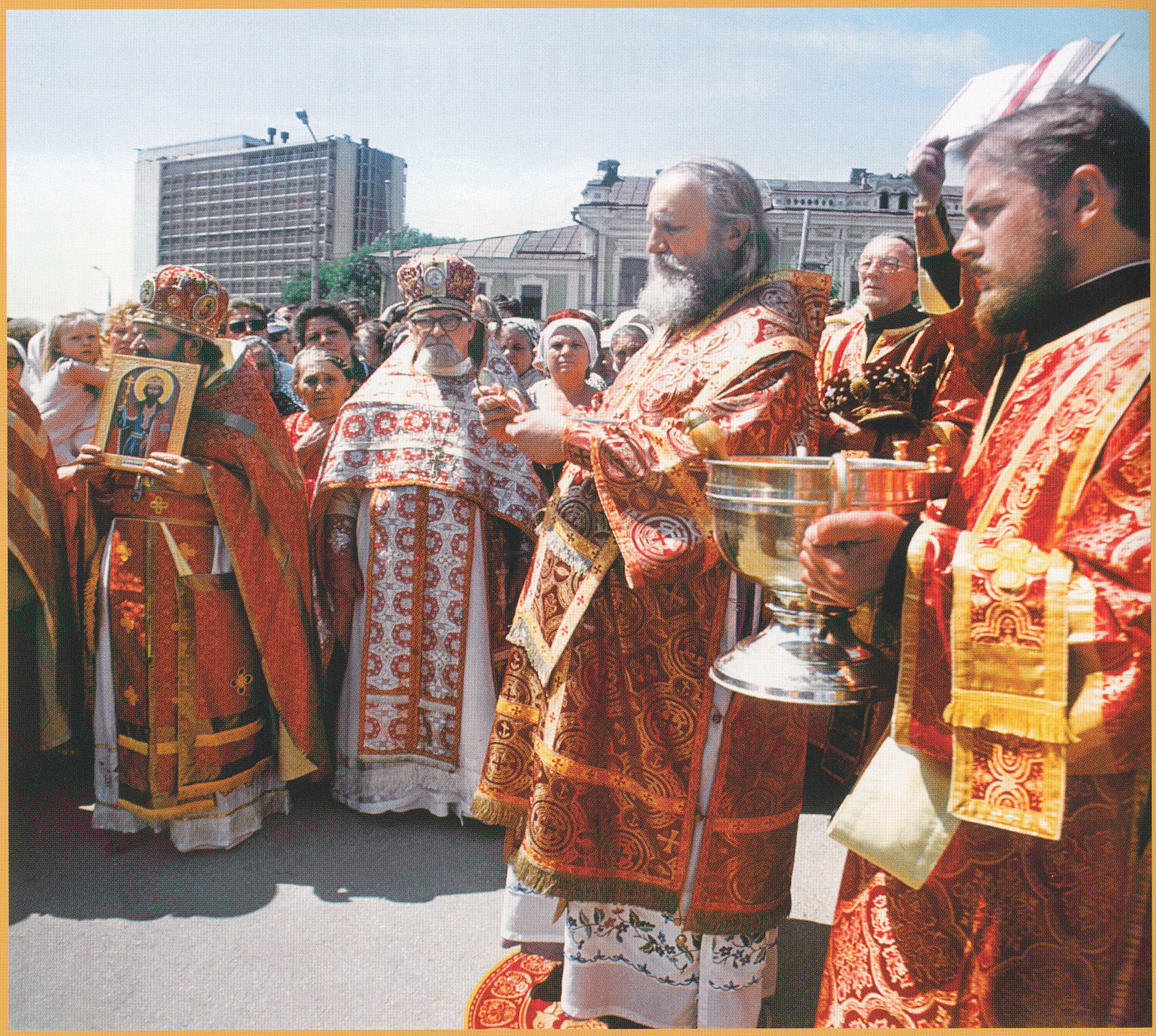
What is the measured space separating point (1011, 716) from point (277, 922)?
103 inches

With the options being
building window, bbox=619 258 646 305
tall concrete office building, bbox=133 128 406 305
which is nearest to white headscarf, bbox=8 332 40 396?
tall concrete office building, bbox=133 128 406 305

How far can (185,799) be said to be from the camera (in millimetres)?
3496

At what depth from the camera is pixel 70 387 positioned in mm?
4531

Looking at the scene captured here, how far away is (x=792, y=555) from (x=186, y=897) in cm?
272

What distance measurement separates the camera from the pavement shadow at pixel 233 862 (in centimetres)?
317

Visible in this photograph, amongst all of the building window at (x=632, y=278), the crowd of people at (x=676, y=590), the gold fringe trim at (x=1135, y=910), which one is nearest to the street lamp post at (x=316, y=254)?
the crowd of people at (x=676, y=590)

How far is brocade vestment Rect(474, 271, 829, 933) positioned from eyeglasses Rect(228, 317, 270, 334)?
17.5 feet

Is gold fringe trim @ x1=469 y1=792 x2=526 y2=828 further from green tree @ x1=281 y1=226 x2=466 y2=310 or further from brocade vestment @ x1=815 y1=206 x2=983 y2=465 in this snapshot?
green tree @ x1=281 y1=226 x2=466 y2=310

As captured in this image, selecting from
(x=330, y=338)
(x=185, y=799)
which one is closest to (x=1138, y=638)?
(x=185, y=799)

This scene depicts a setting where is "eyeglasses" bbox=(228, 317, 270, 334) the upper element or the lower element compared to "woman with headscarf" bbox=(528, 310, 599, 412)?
upper

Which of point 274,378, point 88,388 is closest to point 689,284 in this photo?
point 88,388

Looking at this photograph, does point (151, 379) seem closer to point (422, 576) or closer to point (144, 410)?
point (144, 410)

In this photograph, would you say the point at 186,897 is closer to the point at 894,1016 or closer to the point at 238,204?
the point at 894,1016

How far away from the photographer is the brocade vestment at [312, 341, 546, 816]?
384 cm
